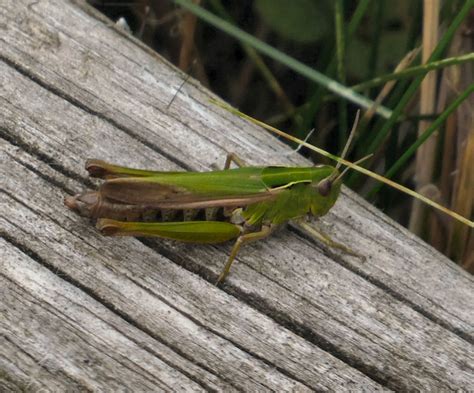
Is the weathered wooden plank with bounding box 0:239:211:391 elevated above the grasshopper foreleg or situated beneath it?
situated beneath

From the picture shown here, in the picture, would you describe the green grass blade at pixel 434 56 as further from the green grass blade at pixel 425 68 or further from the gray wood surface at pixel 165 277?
the gray wood surface at pixel 165 277

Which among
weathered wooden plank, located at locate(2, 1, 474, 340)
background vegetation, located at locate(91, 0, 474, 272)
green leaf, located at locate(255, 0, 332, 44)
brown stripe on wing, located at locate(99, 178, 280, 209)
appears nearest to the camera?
brown stripe on wing, located at locate(99, 178, 280, 209)

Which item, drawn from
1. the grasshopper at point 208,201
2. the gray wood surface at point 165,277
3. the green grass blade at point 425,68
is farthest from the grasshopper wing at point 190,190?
the green grass blade at point 425,68

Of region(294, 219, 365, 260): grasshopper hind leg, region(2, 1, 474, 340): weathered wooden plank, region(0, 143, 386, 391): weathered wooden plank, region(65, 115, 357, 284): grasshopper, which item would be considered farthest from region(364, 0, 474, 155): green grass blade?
region(0, 143, 386, 391): weathered wooden plank

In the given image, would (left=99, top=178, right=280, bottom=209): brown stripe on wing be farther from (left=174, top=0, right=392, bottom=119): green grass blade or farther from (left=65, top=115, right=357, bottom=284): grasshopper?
(left=174, top=0, right=392, bottom=119): green grass blade

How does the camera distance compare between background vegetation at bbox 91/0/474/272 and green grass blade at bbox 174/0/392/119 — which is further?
background vegetation at bbox 91/0/474/272

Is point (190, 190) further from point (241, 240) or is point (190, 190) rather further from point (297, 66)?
point (297, 66)
